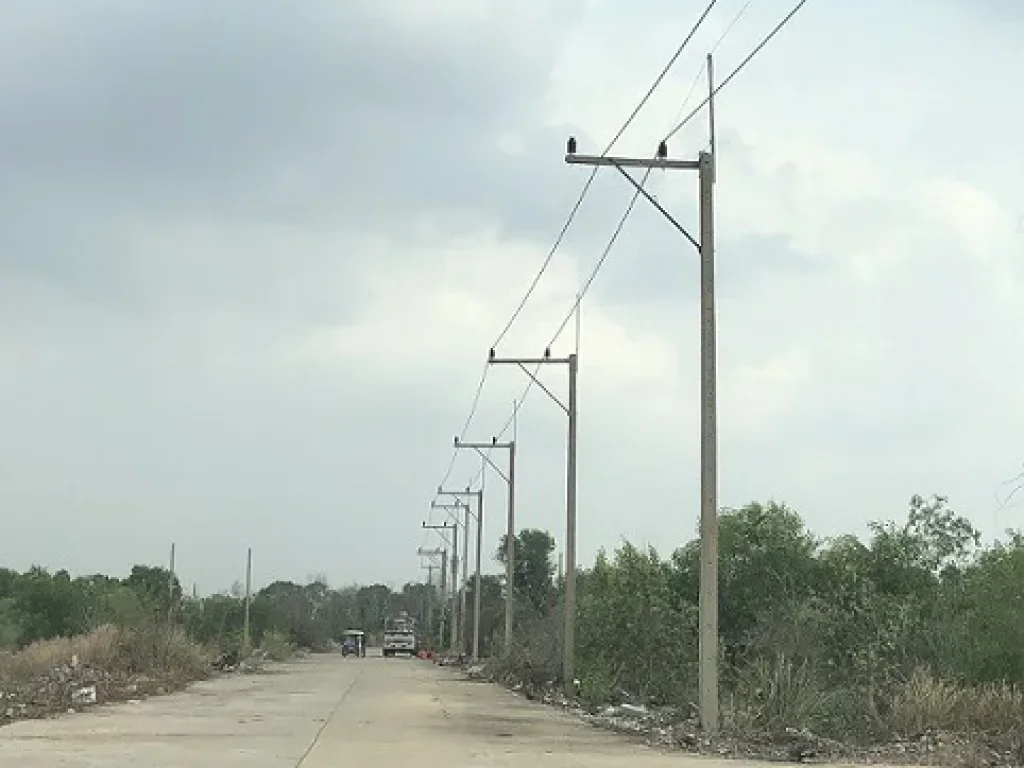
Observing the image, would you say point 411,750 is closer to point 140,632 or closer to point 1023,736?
point 1023,736

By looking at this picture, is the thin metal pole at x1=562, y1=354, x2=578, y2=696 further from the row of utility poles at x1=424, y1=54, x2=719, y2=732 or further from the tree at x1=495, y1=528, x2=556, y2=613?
the tree at x1=495, y1=528, x2=556, y2=613

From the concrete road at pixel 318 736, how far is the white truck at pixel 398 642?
228ft

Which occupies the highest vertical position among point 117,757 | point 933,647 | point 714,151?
point 714,151

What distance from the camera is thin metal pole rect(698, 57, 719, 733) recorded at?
22609mm

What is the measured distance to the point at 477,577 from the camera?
7312 cm

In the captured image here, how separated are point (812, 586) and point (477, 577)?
122 feet

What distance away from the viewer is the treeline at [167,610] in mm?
46438

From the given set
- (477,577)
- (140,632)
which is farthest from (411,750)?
(477,577)

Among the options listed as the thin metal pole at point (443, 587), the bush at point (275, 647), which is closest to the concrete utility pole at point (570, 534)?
the bush at point (275, 647)

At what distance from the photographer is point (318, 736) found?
22281mm

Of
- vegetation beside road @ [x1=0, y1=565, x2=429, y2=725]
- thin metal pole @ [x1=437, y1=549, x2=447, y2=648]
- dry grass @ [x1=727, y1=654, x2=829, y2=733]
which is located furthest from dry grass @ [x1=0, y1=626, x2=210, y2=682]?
thin metal pole @ [x1=437, y1=549, x2=447, y2=648]

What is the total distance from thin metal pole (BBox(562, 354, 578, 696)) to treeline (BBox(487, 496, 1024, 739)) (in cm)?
56

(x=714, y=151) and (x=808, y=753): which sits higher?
(x=714, y=151)

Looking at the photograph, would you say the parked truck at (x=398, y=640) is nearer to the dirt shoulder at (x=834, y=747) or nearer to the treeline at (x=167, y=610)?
the treeline at (x=167, y=610)
